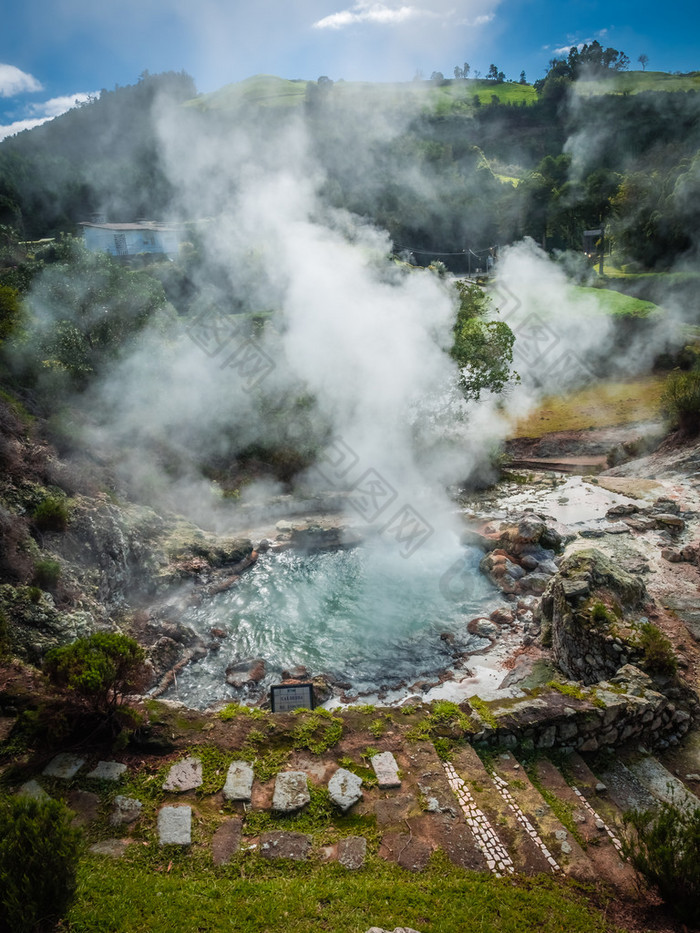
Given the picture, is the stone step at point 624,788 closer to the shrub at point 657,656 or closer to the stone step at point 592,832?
the stone step at point 592,832

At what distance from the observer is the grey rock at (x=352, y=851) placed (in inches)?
205

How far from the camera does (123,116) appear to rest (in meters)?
52.5

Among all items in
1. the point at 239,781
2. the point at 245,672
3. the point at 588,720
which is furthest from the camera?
the point at 245,672

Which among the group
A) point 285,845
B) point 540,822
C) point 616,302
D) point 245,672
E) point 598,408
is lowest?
A: point 245,672

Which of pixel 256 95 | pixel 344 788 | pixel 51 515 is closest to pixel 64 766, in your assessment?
pixel 344 788

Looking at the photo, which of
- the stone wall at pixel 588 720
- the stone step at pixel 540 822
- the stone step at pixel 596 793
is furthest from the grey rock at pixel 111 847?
the stone step at pixel 596 793

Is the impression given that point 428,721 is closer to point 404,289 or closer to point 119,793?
point 119,793

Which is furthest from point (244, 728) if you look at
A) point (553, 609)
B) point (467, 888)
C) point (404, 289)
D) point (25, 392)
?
point (404, 289)

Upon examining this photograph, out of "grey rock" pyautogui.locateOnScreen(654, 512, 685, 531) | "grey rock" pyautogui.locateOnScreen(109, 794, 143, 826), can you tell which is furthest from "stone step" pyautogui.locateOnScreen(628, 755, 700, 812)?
"grey rock" pyautogui.locateOnScreen(654, 512, 685, 531)

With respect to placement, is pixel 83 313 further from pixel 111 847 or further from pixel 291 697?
pixel 111 847

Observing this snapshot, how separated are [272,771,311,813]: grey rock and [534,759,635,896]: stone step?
8.90ft

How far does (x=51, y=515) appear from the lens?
429 inches

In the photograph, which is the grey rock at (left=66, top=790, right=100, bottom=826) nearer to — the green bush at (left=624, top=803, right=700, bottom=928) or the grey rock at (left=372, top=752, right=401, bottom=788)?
the grey rock at (left=372, top=752, right=401, bottom=788)

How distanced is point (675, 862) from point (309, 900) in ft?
10.1
